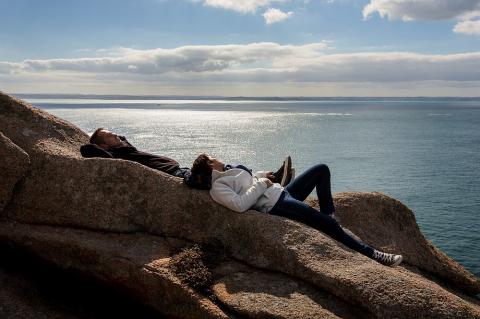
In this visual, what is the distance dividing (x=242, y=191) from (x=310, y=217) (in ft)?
5.92

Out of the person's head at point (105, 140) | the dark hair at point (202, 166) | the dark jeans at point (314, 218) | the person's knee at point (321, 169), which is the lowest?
the dark jeans at point (314, 218)

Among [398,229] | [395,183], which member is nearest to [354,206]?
[398,229]

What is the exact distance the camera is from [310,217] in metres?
12.4

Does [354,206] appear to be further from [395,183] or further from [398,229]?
[395,183]

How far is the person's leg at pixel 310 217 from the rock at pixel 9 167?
6.43m

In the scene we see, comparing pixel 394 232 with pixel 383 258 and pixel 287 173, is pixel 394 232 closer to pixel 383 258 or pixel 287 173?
pixel 383 258

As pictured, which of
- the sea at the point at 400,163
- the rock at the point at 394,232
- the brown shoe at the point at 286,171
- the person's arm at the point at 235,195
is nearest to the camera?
the person's arm at the point at 235,195

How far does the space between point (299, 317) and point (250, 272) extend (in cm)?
180

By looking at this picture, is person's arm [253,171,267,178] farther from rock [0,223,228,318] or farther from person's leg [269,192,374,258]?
rock [0,223,228,318]

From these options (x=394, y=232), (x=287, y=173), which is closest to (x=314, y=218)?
(x=287, y=173)

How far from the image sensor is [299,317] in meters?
9.98

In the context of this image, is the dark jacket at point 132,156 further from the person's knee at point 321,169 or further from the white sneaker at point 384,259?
the white sneaker at point 384,259

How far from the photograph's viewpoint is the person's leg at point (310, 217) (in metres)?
12.4

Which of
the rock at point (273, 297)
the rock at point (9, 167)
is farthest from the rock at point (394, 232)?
the rock at point (9, 167)
